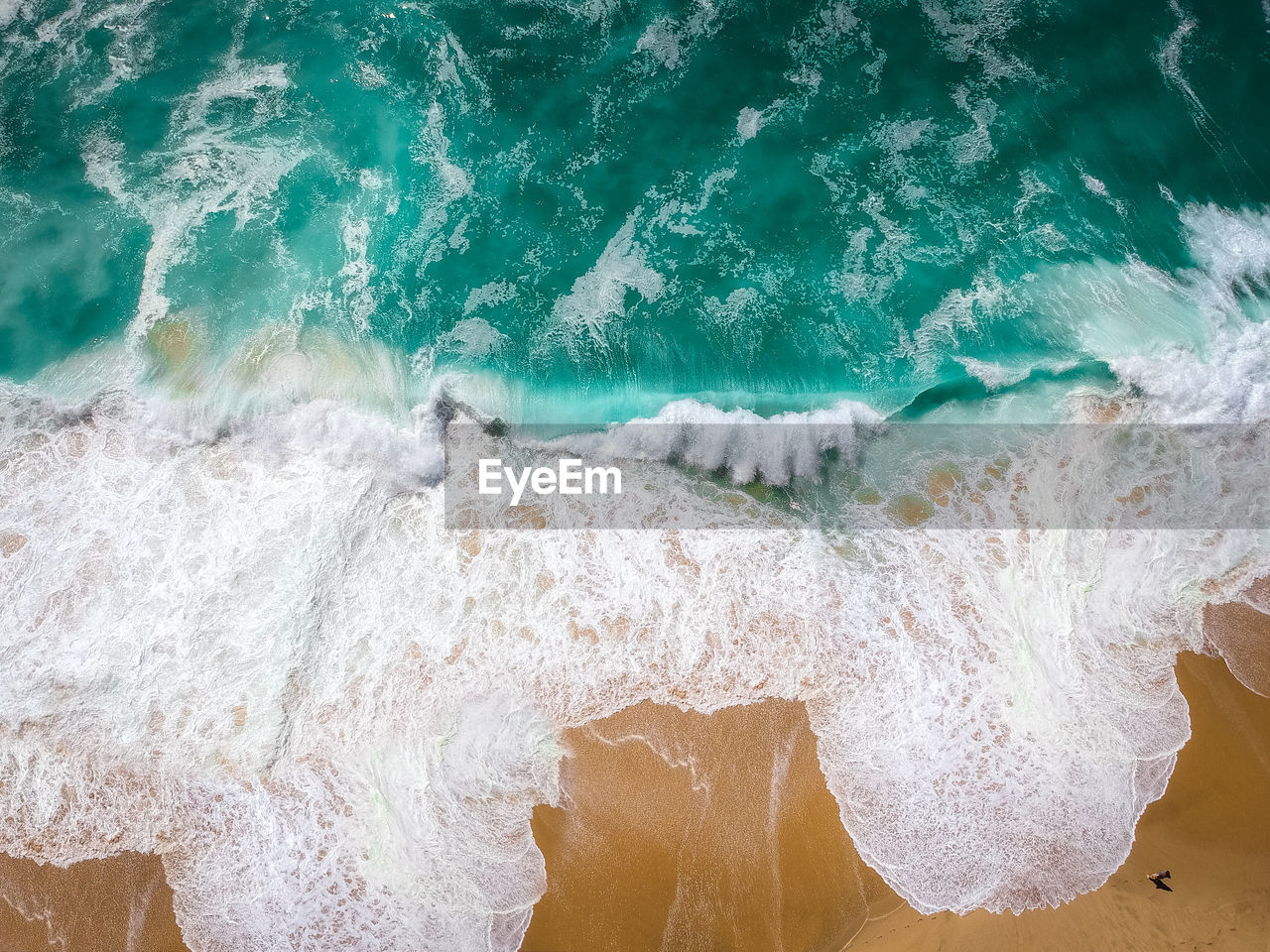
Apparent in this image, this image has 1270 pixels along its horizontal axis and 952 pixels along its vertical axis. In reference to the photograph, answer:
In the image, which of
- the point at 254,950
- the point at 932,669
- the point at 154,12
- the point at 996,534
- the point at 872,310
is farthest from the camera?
the point at 154,12

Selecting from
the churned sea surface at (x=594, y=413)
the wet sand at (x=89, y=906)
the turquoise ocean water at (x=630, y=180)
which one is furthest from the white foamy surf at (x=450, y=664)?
the turquoise ocean water at (x=630, y=180)

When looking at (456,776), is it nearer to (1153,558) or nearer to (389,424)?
(389,424)

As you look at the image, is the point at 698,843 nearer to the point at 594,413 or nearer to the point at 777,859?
the point at 777,859

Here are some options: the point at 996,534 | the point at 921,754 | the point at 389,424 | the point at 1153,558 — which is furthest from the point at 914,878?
the point at 389,424

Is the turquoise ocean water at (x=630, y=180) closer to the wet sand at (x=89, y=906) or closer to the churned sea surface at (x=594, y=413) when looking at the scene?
the churned sea surface at (x=594, y=413)

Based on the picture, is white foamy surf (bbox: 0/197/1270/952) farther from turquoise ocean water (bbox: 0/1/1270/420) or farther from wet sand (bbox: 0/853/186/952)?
turquoise ocean water (bbox: 0/1/1270/420)

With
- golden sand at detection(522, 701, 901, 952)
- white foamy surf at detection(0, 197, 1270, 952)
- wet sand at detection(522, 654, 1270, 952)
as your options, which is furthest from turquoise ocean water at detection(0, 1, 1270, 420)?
wet sand at detection(522, 654, 1270, 952)
